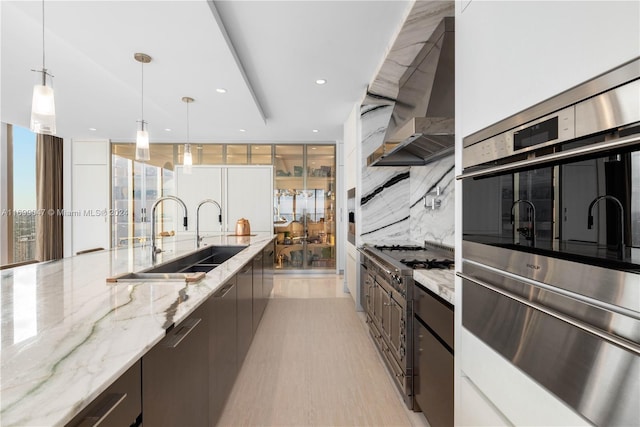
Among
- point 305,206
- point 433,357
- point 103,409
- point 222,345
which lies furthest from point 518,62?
point 305,206

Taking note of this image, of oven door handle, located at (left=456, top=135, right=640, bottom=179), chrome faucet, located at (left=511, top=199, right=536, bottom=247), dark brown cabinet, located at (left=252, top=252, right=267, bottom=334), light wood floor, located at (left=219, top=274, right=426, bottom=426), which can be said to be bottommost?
light wood floor, located at (left=219, top=274, right=426, bottom=426)

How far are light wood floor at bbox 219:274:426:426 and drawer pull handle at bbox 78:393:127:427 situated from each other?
126 cm

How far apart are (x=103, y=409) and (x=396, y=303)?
165 centimetres

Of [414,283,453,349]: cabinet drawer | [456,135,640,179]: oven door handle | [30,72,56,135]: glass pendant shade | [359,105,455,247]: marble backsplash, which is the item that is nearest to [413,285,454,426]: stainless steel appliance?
[414,283,453,349]: cabinet drawer

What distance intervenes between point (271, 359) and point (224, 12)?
2.69 m

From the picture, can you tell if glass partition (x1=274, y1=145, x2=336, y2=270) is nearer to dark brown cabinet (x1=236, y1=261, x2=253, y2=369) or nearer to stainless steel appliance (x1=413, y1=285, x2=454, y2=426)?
dark brown cabinet (x1=236, y1=261, x2=253, y2=369)

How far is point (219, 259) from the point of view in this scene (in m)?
3.42

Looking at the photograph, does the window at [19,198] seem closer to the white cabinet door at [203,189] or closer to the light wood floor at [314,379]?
the white cabinet door at [203,189]

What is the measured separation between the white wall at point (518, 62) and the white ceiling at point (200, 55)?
1.18 metres

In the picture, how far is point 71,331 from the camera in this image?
91 cm

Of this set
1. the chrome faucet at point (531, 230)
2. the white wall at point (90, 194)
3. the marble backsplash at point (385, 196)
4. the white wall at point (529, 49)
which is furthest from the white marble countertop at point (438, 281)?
the white wall at point (90, 194)

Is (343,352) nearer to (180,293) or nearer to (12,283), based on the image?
(180,293)

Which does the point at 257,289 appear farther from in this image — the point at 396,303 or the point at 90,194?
the point at 90,194

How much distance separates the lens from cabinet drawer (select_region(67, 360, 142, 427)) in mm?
674
